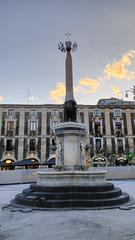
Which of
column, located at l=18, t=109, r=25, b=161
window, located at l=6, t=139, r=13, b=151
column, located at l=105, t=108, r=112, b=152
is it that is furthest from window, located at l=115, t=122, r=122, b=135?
window, located at l=6, t=139, r=13, b=151

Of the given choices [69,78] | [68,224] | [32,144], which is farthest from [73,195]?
[32,144]

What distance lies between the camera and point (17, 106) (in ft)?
136

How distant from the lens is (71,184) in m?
11.4

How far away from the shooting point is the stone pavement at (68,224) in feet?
19.3

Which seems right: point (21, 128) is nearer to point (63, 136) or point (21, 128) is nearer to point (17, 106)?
point (17, 106)

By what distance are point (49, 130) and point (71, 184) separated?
29.7 m

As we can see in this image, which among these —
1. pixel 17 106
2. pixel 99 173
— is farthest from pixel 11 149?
pixel 99 173

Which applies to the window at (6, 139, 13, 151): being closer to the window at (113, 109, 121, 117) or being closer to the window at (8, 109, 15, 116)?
the window at (8, 109, 15, 116)

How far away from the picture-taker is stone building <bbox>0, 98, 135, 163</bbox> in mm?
39781

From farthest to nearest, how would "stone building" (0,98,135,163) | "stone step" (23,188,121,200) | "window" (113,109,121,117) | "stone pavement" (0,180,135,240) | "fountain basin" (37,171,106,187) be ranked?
"window" (113,109,121,117) → "stone building" (0,98,135,163) → "fountain basin" (37,171,106,187) → "stone step" (23,188,121,200) → "stone pavement" (0,180,135,240)

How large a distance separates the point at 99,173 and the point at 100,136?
3029 centimetres

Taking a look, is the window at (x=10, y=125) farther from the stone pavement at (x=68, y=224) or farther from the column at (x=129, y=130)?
the stone pavement at (x=68, y=224)

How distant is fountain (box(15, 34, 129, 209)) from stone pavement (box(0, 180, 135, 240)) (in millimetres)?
790

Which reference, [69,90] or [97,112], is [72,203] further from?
[97,112]
